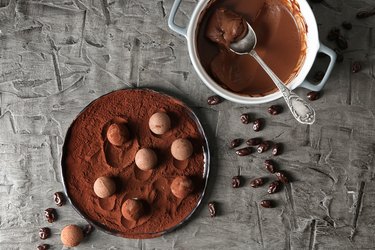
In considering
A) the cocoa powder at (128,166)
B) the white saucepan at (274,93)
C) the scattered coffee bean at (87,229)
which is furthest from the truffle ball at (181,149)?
the scattered coffee bean at (87,229)

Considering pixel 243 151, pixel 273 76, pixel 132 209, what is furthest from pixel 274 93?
pixel 132 209

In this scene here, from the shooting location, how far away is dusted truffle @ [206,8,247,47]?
3.60 feet

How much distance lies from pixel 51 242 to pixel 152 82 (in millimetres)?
388

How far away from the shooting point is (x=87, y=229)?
3.94 feet

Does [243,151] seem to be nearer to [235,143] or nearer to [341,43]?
[235,143]

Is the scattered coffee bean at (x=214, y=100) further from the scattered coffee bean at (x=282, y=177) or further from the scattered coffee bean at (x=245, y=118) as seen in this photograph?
the scattered coffee bean at (x=282, y=177)

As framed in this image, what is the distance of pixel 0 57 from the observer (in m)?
1.22

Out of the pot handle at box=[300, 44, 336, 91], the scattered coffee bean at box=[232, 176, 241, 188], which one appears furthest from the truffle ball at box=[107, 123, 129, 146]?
the pot handle at box=[300, 44, 336, 91]

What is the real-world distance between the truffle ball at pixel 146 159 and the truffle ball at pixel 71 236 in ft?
0.60

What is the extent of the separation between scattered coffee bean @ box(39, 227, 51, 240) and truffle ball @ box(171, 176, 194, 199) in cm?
27

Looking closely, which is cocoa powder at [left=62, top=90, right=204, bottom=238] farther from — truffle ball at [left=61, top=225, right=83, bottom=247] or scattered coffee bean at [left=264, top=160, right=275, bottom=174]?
scattered coffee bean at [left=264, top=160, right=275, bottom=174]

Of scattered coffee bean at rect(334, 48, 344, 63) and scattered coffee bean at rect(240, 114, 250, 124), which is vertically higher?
scattered coffee bean at rect(334, 48, 344, 63)

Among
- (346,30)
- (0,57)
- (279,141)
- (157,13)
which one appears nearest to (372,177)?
(279,141)

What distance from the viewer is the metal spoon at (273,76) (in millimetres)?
1104
